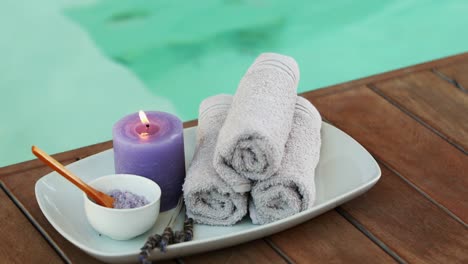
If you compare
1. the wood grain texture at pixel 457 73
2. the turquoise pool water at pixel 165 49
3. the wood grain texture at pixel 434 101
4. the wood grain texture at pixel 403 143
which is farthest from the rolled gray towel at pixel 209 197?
the turquoise pool water at pixel 165 49

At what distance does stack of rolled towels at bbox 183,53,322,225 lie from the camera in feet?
2.48

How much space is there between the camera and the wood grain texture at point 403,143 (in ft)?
2.86

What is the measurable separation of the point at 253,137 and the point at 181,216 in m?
0.13

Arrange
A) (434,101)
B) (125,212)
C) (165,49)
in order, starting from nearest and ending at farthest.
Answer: (125,212) → (434,101) → (165,49)

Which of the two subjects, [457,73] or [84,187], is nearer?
[84,187]

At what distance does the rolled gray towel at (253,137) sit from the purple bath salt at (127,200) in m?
0.09

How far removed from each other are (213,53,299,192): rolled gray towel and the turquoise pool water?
40.9 inches

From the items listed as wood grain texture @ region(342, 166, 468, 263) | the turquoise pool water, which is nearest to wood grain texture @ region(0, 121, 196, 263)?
wood grain texture @ region(342, 166, 468, 263)

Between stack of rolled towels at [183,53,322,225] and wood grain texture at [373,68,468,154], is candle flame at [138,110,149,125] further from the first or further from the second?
wood grain texture at [373,68,468,154]

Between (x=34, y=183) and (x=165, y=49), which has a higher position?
(x=34, y=183)

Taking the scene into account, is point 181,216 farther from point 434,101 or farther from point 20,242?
point 434,101

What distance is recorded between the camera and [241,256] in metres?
0.77

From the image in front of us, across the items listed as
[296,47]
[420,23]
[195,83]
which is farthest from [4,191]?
[420,23]

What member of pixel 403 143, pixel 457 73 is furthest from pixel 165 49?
pixel 403 143
